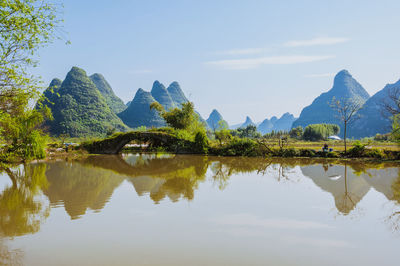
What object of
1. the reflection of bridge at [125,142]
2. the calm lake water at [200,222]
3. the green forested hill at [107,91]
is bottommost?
the calm lake water at [200,222]

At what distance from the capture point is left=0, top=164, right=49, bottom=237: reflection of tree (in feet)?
21.1

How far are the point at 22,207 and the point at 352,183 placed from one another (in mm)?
11166

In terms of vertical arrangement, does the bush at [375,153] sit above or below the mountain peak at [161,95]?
below

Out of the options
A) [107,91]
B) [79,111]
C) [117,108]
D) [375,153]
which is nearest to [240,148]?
A: [375,153]

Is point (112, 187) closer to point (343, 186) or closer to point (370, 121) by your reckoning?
point (343, 186)

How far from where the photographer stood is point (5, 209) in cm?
798

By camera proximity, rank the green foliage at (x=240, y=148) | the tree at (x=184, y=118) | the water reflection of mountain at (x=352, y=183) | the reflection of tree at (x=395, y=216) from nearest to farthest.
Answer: the reflection of tree at (x=395, y=216)
the water reflection of mountain at (x=352, y=183)
the green foliage at (x=240, y=148)
the tree at (x=184, y=118)

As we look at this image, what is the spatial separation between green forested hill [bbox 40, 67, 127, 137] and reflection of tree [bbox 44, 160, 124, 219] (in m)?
65.6

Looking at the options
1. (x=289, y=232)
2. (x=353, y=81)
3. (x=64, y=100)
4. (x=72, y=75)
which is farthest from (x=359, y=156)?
(x=353, y=81)

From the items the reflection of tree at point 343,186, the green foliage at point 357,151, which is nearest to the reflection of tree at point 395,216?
the reflection of tree at point 343,186

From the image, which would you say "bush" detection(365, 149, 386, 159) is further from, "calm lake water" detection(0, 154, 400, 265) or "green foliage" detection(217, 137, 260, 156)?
"calm lake water" detection(0, 154, 400, 265)

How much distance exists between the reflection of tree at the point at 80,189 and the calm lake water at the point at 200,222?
36 millimetres

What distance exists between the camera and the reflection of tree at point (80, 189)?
839cm

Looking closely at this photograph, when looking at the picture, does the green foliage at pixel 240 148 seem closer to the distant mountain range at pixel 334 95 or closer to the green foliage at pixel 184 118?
the green foliage at pixel 184 118
